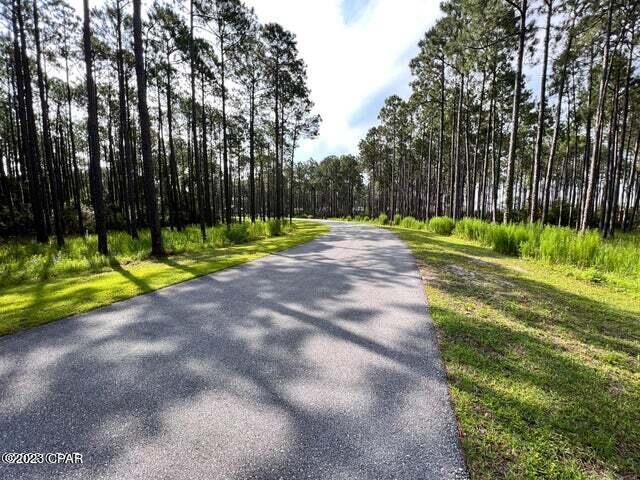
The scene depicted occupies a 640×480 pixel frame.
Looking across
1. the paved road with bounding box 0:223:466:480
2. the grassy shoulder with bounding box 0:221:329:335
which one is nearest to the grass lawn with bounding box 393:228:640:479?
the paved road with bounding box 0:223:466:480

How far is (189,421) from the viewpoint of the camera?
207cm

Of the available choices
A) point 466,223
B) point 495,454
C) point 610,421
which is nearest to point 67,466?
point 495,454

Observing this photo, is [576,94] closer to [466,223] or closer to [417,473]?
[466,223]

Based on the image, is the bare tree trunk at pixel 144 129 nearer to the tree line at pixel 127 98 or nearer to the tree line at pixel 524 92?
the tree line at pixel 127 98

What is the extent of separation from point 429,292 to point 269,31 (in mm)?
21452

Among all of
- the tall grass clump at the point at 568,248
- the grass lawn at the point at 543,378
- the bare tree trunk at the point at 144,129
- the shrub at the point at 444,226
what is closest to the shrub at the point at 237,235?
the bare tree trunk at the point at 144,129

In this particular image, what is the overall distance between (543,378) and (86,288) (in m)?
7.39

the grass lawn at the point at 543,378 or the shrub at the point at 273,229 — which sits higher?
the shrub at the point at 273,229

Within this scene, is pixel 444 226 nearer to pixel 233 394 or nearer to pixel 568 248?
pixel 568 248

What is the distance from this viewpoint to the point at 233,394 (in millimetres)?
2381

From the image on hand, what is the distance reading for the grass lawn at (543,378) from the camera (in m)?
1.76

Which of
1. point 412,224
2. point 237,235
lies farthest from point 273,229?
point 412,224

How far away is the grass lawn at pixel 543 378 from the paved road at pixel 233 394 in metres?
0.26

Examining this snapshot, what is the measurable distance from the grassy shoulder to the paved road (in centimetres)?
54
